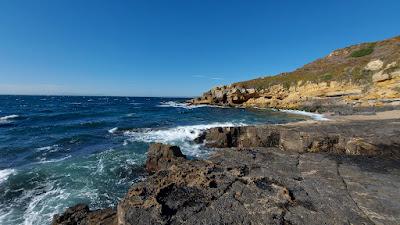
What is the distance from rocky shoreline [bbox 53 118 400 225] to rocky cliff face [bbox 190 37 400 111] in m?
34.5

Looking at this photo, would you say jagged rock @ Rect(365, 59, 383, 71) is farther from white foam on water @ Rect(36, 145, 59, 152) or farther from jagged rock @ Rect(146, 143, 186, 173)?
white foam on water @ Rect(36, 145, 59, 152)

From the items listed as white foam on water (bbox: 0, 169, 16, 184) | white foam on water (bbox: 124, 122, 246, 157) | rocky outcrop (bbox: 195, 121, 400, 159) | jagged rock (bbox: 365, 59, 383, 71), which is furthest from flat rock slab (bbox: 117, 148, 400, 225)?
jagged rock (bbox: 365, 59, 383, 71)

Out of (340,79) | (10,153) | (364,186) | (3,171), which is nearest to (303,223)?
(364,186)

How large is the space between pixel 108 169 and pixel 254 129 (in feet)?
30.6

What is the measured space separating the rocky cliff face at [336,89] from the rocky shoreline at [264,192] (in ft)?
113

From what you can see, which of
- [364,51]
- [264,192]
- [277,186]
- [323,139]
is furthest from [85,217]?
[364,51]

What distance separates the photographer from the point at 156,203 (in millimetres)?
6125

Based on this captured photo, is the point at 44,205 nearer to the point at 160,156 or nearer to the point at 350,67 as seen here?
the point at 160,156

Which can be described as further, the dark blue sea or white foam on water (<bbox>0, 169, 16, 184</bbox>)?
white foam on water (<bbox>0, 169, 16, 184</bbox>)

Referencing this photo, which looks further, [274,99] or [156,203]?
[274,99]

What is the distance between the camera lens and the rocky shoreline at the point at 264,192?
226 inches

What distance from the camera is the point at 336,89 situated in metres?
53.5

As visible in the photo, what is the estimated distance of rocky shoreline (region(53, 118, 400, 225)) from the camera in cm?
573

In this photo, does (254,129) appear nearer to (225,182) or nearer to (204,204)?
(225,182)
